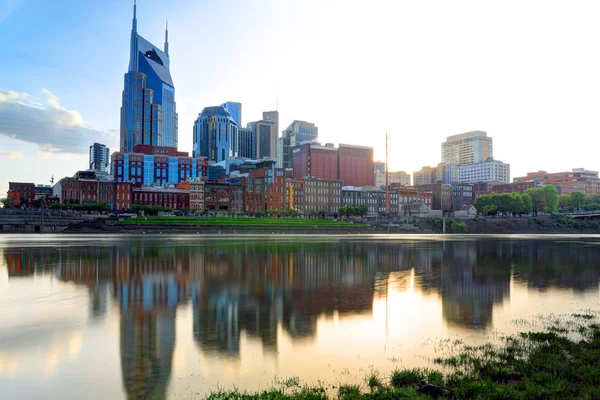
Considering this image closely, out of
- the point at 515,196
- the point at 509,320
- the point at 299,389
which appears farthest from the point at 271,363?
the point at 515,196

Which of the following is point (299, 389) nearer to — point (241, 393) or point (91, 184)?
point (241, 393)

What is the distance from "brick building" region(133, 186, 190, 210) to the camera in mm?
156625

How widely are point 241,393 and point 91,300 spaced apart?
1289 cm

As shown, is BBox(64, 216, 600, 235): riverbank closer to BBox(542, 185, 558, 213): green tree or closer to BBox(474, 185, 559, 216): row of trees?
BBox(474, 185, 559, 216): row of trees

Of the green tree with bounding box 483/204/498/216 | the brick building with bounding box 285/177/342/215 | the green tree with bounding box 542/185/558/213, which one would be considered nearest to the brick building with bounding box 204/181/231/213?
the brick building with bounding box 285/177/342/215

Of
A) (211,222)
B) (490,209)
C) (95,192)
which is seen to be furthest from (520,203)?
(95,192)

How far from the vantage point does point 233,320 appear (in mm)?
15547

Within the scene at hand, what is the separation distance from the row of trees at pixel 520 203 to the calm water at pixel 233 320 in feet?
512

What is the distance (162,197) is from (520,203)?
14215 centimetres

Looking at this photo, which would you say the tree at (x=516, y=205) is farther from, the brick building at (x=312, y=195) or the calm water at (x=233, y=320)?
the calm water at (x=233, y=320)

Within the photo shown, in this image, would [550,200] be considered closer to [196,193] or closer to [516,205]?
[516,205]

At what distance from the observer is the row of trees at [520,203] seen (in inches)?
6806

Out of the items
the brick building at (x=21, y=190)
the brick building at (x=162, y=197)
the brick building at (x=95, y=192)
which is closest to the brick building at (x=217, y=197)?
the brick building at (x=162, y=197)

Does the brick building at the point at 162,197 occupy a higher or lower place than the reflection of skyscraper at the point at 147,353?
higher
